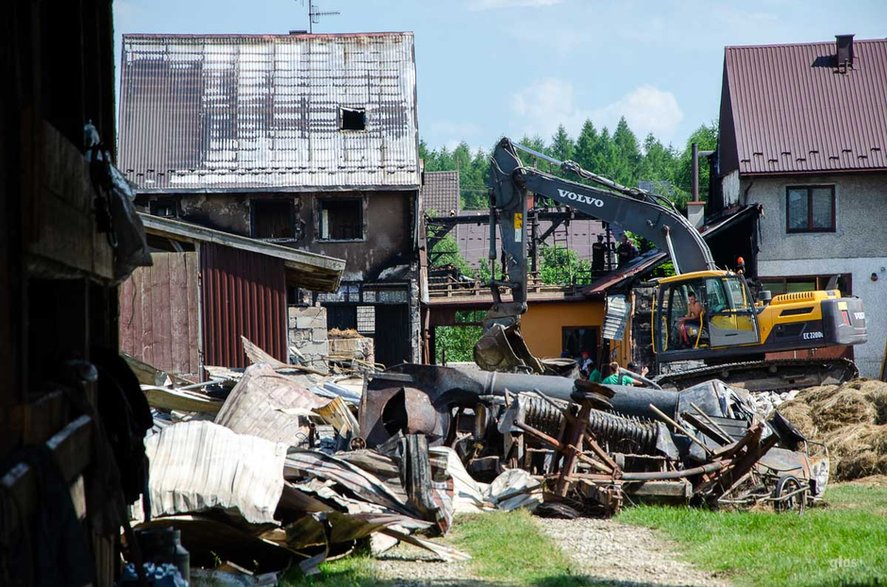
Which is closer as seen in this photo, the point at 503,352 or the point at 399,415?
the point at 399,415

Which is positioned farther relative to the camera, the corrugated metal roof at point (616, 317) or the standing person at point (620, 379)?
the corrugated metal roof at point (616, 317)

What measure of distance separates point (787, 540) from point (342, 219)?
22704 millimetres

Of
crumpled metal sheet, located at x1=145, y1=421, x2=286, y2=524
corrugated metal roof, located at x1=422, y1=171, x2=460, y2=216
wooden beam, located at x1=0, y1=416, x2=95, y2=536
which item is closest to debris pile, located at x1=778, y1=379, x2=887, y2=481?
crumpled metal sheet, located at x1=145, y1=421, x2=286, y2=524

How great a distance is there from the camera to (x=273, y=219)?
32031 mm

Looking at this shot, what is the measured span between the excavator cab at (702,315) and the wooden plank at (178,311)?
9.37 m

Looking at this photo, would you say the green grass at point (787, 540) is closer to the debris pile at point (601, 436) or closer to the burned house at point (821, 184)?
the debris pile at point (601, 436)

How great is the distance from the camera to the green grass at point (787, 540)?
890cm

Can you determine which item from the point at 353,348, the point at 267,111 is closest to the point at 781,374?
the point at 353,348

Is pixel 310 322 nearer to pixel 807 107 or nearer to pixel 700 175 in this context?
pixel 807 107

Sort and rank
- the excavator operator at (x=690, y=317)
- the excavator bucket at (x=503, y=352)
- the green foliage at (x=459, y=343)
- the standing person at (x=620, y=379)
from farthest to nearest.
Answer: the green foliage at (x=459, y=343), the excavator operator at (x=690, y=317), the excavator bucket at (x=503, y=352), the standing person at (x=620, y=379)

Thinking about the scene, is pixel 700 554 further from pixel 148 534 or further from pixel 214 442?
pixel 148 534

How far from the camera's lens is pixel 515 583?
8906 mm

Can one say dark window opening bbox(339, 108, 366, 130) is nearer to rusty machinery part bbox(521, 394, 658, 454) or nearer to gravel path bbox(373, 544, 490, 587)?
rusty machinery part bbox(521, 394, 658, 454)

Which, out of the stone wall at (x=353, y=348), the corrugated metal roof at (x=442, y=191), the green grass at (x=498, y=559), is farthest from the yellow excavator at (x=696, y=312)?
the corrugated metal roof at (x=442, y=191)
